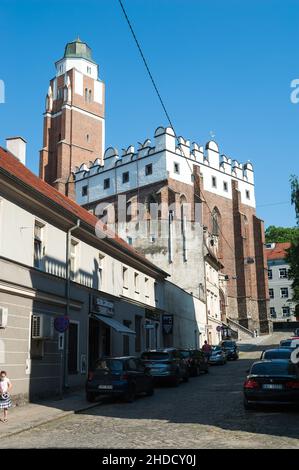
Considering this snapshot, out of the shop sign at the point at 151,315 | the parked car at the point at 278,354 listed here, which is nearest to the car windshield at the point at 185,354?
the shop sign at the point at 151,315

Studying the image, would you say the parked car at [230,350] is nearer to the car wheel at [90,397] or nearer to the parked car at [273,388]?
the car wheel at [90,397]

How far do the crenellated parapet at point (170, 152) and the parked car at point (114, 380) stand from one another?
4177 cm

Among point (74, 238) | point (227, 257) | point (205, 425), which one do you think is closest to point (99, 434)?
point (205, 425)

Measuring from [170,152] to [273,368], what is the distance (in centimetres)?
4580

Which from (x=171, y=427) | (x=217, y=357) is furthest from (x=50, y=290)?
(x=217, y=357)

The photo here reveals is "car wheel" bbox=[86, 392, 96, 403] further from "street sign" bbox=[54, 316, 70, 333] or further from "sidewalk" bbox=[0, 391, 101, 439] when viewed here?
"street sign" bbox=[54, 316, 70, 333]

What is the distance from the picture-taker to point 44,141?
74000mm

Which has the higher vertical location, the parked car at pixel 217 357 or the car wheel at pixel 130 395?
the parked car at pixel 217 357

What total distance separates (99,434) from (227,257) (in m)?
54.4

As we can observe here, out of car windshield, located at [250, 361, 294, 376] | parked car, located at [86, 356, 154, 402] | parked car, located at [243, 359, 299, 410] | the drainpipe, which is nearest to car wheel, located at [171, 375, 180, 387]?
parked car, located at [86, 356, 154, 402]

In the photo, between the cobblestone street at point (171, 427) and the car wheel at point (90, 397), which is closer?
the cobblestone street at point (171, 427)

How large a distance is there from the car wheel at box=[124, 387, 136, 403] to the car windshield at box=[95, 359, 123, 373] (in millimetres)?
688

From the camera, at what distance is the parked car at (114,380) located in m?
16.0

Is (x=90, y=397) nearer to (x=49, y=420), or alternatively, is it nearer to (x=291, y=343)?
(x=49, y=420)
